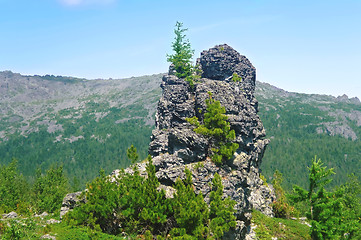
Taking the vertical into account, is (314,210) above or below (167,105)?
below

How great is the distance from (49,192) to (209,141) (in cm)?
5811

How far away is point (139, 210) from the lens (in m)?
38.2

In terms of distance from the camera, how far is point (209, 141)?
4700 centimetres

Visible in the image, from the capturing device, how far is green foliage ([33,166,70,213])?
2682 inches

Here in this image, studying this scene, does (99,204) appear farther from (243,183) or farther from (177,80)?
(177,80)

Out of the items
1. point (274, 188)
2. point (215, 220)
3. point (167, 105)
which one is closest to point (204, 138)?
point (215, 220)

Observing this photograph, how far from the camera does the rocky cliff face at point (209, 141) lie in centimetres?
4266

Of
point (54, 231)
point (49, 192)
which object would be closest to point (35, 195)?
point (49, 192)

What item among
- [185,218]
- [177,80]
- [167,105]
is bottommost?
[185,218]

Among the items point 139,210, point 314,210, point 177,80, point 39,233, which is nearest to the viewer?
point 39,233

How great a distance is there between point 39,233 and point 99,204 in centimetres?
792

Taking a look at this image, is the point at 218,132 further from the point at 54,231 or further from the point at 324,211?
the point at 54,231

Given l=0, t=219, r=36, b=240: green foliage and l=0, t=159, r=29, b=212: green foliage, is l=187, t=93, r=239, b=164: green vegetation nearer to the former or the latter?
l=0, t=219, r=36, b=240: green foliage

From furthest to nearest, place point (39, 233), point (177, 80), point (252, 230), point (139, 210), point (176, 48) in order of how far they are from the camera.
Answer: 1. point (176, 48)
2. point (177, 80)
3. point (252, 230)
4. point (139, 210)
5. point (39, 233)
